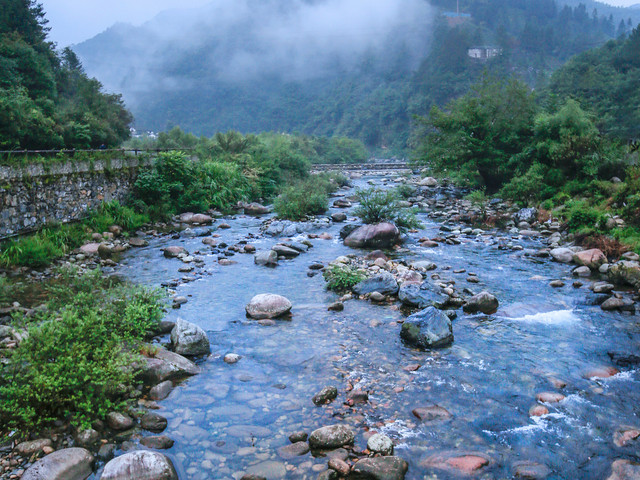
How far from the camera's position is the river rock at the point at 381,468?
4.34 meters

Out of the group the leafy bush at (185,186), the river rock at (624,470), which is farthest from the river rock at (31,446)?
the leafy bush at (185,186)

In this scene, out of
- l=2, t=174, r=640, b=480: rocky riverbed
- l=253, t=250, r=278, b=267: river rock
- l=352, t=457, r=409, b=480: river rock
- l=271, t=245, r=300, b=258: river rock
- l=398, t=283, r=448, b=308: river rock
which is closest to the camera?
l=352, t=457, r=409, b=480: river rock

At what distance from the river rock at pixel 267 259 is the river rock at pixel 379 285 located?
325 centimetres

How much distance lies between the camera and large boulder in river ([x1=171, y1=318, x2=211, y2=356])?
22.5 feet

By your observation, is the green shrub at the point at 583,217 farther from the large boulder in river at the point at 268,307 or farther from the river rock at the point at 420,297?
the large boulder in river at the point at 268,307

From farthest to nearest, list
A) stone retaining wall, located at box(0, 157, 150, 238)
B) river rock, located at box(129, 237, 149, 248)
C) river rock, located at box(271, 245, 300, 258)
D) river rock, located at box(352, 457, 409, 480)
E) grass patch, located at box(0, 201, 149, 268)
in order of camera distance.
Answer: river rock, located at box(129, 237, 149, 248) → river rock, located at box(271, 245, 300, 258) → stone retaining wall, located at box(0, 157, 150, 238) → grass patch, located at box(0, 201, 149, 268) → river rock, located at box(352, 457, 409, 480)

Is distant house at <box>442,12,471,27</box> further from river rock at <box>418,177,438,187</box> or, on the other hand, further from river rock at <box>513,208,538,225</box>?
river rock at <box>513,208,538,225</box>

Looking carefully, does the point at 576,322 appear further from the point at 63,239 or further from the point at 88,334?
the point at 63,239

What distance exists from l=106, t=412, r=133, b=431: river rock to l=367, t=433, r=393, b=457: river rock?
2.59m

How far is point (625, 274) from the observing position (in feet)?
33.1

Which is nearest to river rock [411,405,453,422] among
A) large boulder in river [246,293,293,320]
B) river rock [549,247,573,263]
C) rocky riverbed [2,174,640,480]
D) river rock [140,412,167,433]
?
rocky riverbed [2,174,640,480]

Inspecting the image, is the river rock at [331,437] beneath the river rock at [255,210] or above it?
above

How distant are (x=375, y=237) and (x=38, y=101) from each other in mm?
17643

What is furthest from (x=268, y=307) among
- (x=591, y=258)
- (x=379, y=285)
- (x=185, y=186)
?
(x=185, y=186)
